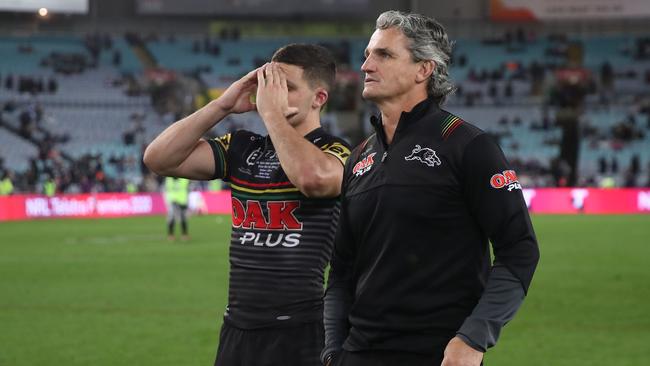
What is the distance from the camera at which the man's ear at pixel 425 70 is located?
3768 mm

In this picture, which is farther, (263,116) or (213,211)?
(213,211)

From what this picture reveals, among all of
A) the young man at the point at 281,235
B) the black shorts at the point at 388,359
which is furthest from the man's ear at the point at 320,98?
the black shorts at the point at 388,359

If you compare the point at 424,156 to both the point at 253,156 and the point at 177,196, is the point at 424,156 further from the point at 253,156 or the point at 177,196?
the point at 177,196

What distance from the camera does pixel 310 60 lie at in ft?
15.7

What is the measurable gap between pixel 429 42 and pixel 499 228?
74 cm

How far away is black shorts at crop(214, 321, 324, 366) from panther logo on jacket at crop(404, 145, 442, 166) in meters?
1.43

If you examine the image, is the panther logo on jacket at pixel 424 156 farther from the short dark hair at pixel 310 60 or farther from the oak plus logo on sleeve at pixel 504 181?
the short dark hair at pixel 310 60

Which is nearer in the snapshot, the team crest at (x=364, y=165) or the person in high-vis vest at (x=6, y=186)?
the team crest at (x=364, y=165)

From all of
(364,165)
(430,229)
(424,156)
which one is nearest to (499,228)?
(430,229)

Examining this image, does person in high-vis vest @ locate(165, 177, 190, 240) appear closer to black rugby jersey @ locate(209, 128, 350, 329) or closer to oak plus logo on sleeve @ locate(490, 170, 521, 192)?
black rugby jersey @ locate(209, 128, 350, 329)

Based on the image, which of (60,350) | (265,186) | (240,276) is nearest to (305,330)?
(240,276)

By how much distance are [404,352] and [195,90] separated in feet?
170

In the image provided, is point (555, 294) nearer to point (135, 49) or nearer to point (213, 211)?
point (213, 211)

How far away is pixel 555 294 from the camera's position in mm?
14992
